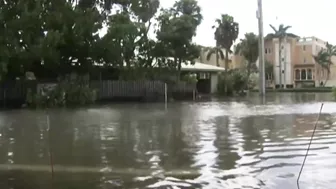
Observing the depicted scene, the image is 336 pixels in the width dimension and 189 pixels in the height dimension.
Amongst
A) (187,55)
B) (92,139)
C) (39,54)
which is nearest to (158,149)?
(92,139)

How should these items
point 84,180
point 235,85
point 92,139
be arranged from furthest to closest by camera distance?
point 235,85
point 92,139
point 84,180

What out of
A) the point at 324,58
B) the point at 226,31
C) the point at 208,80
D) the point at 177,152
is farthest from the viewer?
the point at 324,58

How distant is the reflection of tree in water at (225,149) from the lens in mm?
7344

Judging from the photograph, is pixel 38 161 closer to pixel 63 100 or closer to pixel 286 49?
pixel 63 100

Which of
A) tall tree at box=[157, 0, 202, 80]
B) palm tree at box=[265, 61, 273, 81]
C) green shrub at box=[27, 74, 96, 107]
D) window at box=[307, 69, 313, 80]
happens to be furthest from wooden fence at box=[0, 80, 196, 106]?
window at box=[307, 69, 313, 80]

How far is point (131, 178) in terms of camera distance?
6.44m

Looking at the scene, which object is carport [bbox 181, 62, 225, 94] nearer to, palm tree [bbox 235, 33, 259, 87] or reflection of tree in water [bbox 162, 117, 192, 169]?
palm tree [bbox 235, 33, 259, 87]

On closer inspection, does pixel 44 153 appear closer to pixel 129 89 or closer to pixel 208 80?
pixel 129 89

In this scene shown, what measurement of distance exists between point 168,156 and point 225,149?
1.27 m

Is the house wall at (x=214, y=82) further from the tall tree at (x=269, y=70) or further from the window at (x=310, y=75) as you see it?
the window at (x=310, y=75)

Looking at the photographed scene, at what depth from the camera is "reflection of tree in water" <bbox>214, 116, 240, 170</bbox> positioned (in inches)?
289

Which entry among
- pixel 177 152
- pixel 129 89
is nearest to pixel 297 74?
pixel 129 89

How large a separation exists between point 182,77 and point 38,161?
2913 centimetres

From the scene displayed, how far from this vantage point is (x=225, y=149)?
884cm
